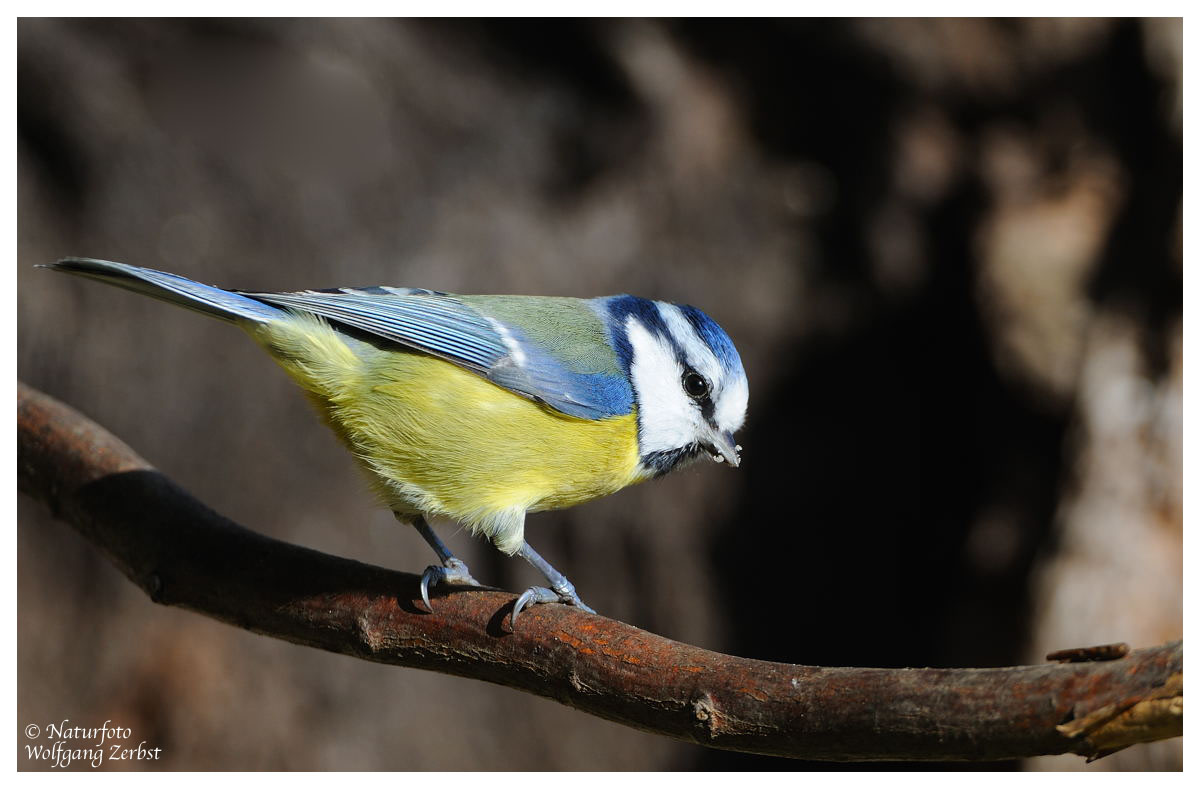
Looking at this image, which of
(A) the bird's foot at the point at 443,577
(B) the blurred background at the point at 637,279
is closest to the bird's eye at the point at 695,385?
(A) the bird's foot at the point at 443,577

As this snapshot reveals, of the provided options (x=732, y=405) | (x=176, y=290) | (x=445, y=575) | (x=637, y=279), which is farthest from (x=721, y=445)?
(x=637, y=279)

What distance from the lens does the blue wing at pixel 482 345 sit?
5.20ft

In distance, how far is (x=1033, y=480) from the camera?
2924mm

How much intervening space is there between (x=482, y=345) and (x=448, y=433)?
0.17 m

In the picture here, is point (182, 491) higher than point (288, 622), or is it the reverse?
point (182, 491)

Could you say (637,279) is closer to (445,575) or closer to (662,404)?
(662,404)

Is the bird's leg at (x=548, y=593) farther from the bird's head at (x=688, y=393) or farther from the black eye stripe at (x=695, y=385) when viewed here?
the black eye stripe at (x=695, y=385)

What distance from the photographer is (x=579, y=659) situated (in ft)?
4.15

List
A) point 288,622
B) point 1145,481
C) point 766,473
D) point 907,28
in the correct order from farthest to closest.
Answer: point 766,473, point 907,28, point 1145,481, point 288,622

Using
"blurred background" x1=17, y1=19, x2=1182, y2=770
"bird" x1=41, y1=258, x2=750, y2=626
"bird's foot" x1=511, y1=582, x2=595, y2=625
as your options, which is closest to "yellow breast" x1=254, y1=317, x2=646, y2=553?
"bird" x1=41, y1=258, x2=750, y2=626

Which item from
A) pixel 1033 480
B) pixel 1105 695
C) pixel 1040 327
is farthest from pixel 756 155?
pixel 1105 695

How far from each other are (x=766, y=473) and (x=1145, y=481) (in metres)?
1.16
